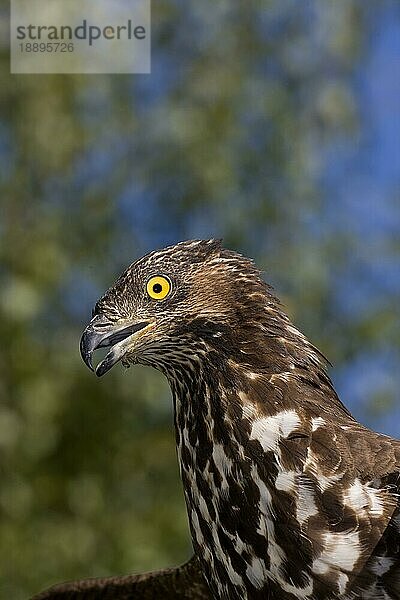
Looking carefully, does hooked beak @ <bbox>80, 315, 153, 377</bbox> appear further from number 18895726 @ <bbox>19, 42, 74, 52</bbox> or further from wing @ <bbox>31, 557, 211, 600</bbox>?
number 18895726 @ <bbox>19, 42, 74, 52</bbox>

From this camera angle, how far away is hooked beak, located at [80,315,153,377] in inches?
171

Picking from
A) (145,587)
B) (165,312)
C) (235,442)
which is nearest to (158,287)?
(165,312)

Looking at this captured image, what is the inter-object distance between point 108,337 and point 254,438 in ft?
2.02

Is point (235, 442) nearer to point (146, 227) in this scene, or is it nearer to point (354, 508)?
point (354, 508)

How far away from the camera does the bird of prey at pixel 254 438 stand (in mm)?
4012

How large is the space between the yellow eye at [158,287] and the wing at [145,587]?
1456mm

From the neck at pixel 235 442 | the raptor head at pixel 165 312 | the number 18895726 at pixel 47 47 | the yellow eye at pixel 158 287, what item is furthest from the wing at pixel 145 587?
the number 18895726 at pixel 47 47

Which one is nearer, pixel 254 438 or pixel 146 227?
pixel 254 438

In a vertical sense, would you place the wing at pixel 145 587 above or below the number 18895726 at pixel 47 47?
below

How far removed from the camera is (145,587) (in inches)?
231

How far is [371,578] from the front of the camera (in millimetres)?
3973

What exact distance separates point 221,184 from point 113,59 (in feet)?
4.85

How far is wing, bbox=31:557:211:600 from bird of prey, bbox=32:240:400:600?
46.6 inches

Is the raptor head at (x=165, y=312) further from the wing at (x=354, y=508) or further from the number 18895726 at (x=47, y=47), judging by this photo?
the number 18895726 at (x=47, y=47)
